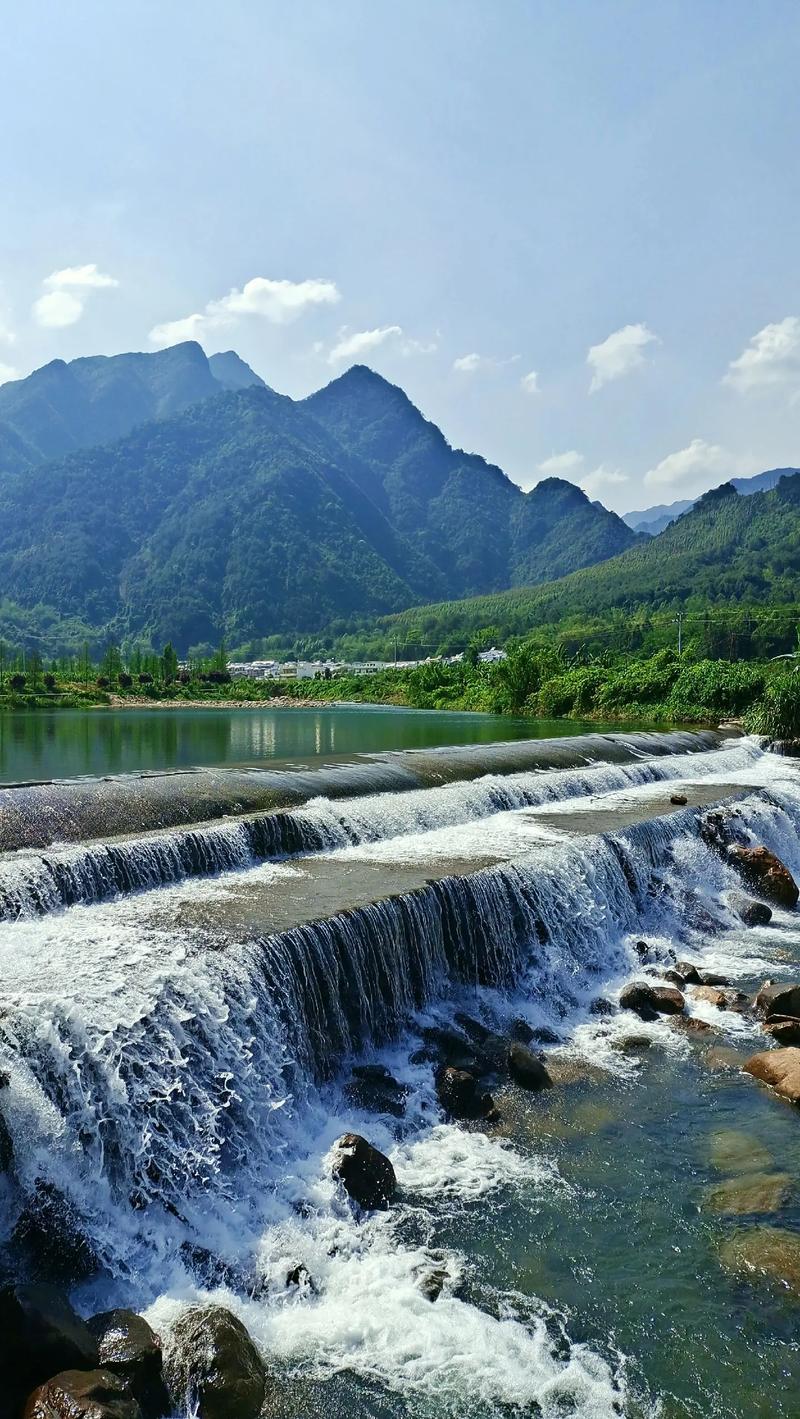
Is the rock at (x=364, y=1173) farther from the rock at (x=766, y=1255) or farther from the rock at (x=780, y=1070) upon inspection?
the rock at (x=780, y=1070)

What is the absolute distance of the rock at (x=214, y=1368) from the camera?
4676mm

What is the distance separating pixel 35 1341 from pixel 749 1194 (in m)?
5.31

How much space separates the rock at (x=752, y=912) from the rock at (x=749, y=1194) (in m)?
7.87

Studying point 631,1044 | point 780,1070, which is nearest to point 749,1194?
point 780,1070

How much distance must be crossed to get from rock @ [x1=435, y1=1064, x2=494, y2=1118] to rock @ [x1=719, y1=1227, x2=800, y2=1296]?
2.45m

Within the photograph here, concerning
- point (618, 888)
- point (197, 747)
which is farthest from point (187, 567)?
point (618, 888)

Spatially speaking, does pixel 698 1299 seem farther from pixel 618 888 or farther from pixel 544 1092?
pixel 618 888

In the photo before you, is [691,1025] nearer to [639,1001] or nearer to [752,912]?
[639,1001]

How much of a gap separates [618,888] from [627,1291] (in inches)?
307

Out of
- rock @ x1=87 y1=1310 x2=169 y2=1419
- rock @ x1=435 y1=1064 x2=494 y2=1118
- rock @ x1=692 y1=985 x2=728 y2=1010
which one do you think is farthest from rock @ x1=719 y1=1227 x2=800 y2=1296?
rock @ x1=692 y1=985 x2=728 y2=1010

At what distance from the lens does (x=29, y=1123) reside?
5.83m

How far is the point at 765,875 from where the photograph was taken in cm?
1534

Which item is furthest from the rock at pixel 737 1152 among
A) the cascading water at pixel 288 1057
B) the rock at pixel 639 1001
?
the rock at pixel 639 1001

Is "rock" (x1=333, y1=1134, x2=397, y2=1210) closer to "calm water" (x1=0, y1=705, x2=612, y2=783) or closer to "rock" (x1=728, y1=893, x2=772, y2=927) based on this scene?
"rock" (x1=728, y1=893, x2=772, y2=927)
